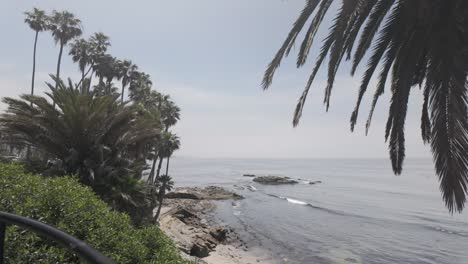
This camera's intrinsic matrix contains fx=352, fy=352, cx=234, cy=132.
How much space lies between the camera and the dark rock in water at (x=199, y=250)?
22484 mm

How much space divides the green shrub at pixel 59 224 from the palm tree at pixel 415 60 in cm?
346

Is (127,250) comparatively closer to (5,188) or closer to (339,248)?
(5,188)

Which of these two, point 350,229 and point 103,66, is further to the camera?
point 103,66

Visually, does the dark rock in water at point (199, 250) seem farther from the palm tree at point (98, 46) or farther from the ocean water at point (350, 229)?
the palm tree at point (98, 46)

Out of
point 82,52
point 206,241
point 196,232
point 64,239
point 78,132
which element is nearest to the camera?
point 64,239

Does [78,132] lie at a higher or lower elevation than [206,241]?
higher

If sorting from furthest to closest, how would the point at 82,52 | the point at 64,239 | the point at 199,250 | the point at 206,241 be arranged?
1. the point at 82,52
2. the point at 206,241
3. the point at 199,250
4. the point at 64,239

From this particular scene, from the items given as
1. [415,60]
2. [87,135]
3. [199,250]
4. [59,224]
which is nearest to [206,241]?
[199,250]

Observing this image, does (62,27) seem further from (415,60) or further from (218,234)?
(415,60)

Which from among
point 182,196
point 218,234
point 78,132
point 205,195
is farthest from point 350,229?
point 78,132

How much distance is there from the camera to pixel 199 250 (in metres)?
22.8

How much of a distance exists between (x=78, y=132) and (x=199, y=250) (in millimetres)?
12908

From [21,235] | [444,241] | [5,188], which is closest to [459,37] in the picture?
[21,235]

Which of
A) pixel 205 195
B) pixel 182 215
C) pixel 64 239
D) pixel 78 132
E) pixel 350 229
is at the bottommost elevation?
pixel 350 229
